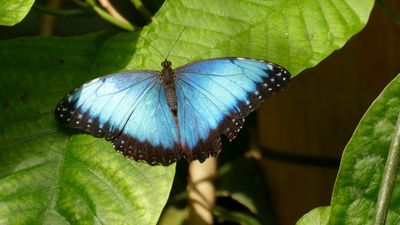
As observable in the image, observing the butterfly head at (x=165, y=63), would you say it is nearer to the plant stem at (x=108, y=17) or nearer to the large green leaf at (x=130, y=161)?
the large green leaf at (x=130, y=161)

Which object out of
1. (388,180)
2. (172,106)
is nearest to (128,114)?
(172,106)

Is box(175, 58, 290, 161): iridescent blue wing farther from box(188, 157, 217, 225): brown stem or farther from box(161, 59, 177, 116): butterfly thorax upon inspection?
box(188, 157, 217, 225): brown stem

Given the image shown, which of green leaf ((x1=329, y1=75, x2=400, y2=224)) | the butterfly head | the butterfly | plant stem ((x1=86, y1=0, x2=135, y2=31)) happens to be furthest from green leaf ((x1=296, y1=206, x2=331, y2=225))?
plant stem ((x1=86, y1=0, x2=135, y2=31))

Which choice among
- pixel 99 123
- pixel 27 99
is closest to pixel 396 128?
pixel 99 123

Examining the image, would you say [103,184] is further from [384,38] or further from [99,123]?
[384,38]

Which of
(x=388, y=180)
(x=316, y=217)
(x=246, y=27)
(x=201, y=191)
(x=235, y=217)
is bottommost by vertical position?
(x=235, y=217)

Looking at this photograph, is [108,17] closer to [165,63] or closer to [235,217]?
[165,63]

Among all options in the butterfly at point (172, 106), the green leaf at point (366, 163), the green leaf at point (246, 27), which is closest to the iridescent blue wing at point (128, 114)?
the butterfly at point (172, 106)

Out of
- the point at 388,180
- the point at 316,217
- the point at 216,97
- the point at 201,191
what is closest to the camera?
the point at 388,180
